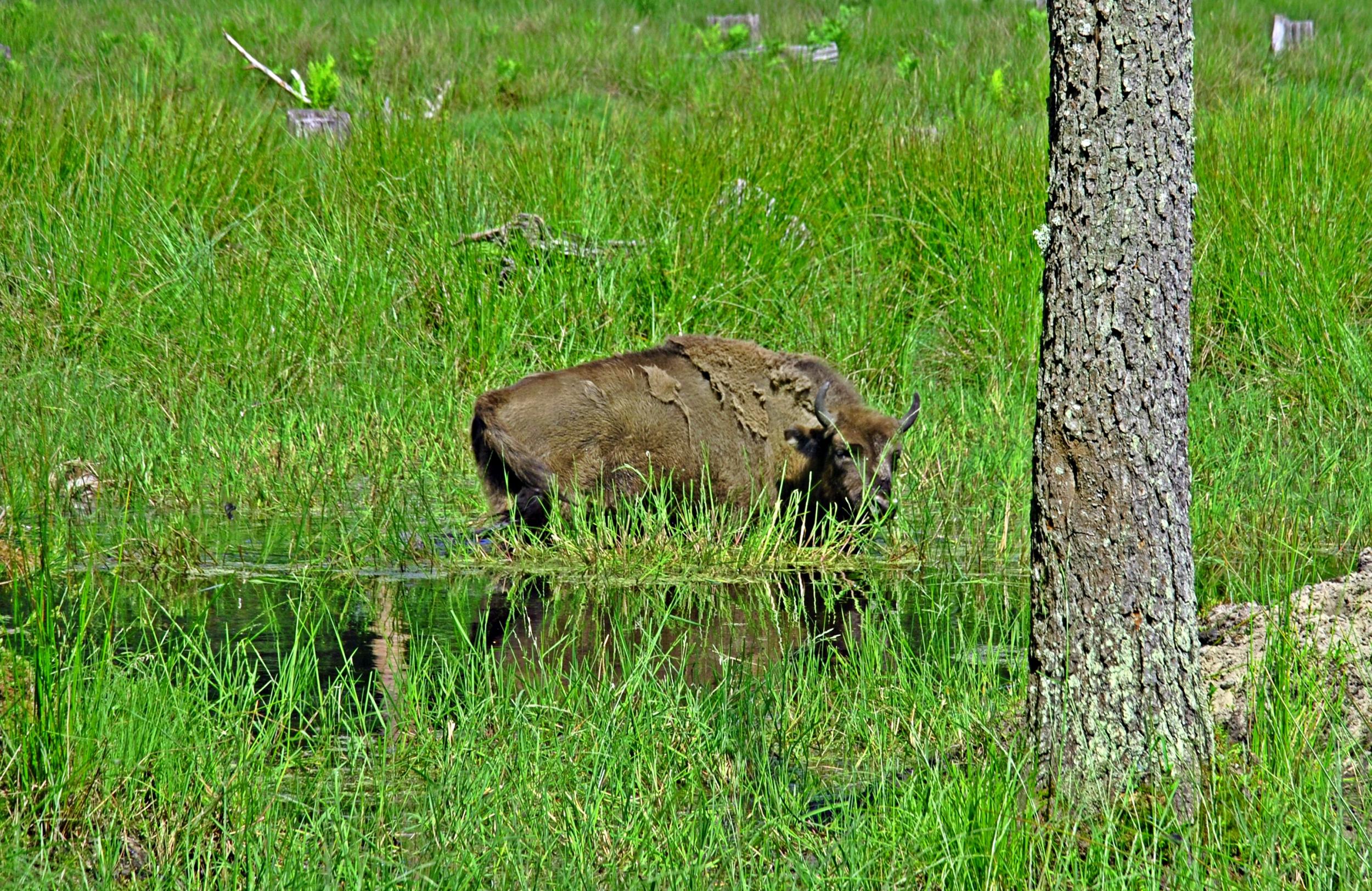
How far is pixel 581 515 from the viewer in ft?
23.0

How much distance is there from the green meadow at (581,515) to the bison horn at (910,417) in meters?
0.44

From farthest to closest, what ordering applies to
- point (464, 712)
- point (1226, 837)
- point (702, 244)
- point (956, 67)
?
point (956, 67)
point (702, 244)
point (464, 712)
point (1226, 837)

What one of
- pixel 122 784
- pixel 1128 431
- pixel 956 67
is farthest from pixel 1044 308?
pixel 956 67

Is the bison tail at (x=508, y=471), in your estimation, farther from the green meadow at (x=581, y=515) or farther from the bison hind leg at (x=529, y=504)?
the green meadow at (x=581, y=515)

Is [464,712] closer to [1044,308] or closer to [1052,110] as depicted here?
[1044,308]

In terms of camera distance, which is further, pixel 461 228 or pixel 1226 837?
pixel 461 228

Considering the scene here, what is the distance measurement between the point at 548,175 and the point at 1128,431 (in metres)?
7.74

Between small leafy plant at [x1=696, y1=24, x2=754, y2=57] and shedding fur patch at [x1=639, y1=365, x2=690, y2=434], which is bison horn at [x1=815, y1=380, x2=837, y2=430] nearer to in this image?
shedding fur patch at [x1=639, y1=365, x2=690, y2=434]

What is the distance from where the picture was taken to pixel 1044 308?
12.7 feet

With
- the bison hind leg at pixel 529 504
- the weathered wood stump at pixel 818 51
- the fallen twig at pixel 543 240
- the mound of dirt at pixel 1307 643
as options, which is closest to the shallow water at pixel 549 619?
the bison hind leg at pixel 529 504

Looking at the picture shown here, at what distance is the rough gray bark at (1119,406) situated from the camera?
3.69 m

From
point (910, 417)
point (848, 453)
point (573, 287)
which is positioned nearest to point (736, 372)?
point (848, 453)

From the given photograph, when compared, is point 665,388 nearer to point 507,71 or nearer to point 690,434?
point 690,434

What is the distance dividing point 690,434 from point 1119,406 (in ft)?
13.0
